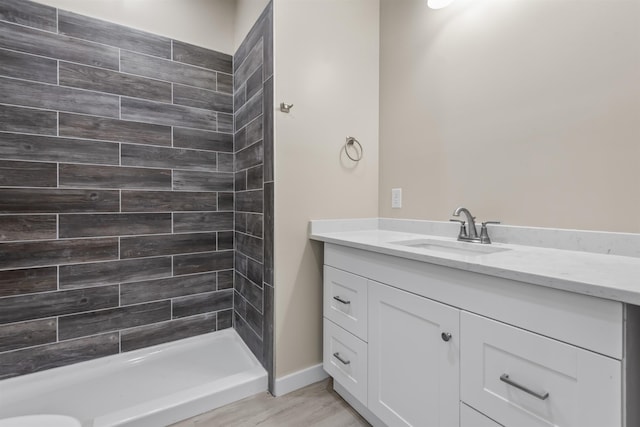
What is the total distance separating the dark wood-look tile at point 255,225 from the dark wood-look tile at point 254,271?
0.18 metres

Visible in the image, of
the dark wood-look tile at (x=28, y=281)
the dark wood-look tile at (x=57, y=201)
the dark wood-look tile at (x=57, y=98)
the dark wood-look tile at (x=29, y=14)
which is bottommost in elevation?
the dark wood-look tile at (x=28, y=281)

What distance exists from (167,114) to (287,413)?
1972mm

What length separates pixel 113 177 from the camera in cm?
187

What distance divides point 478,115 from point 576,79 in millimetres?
384

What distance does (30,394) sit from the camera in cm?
157

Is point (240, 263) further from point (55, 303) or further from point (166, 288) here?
point (55, 303)

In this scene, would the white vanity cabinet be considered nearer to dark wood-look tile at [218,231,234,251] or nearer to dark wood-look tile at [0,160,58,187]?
dark wood-look tile at [218,231,234,251]

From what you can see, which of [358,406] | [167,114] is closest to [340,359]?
[358,406]

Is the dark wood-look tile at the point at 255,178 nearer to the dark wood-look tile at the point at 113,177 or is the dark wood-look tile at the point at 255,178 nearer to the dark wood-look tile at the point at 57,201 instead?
the dark wood-look tile at the point at 113,177

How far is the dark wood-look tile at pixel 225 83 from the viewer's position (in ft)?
7.29

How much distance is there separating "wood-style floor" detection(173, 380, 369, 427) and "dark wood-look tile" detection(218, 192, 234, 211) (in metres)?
1.27

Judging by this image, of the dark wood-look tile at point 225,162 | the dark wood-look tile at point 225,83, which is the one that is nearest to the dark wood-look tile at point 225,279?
the dark wood-look tile at point 225,162

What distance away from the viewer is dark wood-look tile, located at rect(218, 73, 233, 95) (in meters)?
2.22

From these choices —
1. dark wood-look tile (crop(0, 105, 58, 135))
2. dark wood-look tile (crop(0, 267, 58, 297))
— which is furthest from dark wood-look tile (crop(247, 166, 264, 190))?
dark wood-look tile (crop(0, 267, 58, 297))
